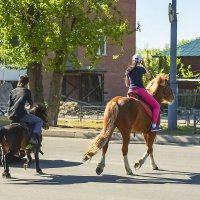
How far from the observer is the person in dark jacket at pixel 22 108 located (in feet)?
37.5

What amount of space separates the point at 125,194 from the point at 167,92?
4059 millimetres

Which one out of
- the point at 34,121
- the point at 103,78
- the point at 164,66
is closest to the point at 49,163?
the point at 34,121

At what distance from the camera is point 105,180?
10742 millimetres

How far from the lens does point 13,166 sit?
12641mm

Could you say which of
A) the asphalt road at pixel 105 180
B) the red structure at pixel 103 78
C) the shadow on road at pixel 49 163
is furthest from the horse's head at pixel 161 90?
the red structure at pixel 103 78

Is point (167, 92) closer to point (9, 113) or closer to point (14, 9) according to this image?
point (9, 113)

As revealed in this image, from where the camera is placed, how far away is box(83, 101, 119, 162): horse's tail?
11.2 m

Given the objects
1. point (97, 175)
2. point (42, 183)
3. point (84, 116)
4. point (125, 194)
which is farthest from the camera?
point (84, 116)

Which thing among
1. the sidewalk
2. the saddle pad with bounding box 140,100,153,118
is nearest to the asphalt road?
the saddle pad with bounding box 140,100,153,118

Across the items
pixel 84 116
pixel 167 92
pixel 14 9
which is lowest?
pixel 84 116

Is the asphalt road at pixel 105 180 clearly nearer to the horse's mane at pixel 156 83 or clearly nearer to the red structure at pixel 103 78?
the horse's mane at pixel 156 83

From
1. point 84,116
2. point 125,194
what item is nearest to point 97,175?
point 125,194

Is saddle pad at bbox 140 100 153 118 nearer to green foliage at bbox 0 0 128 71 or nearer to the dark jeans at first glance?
the dark jeans

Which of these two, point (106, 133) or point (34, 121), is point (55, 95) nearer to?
point (34, 121)
